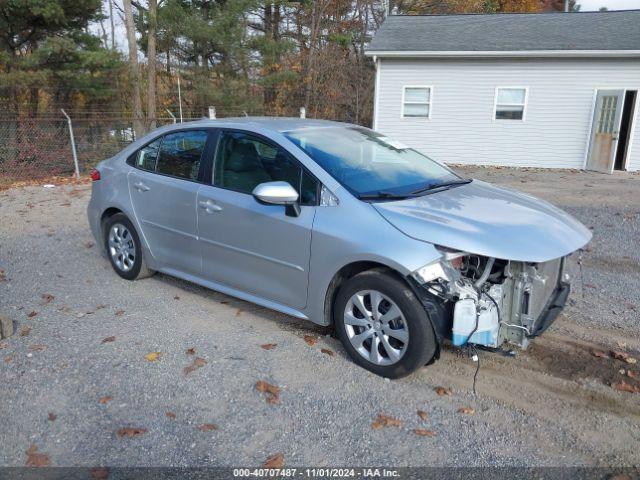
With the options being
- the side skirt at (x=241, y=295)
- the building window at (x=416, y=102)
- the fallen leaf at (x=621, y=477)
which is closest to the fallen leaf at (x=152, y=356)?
Answer: the side skirt at (x=241, y=295)

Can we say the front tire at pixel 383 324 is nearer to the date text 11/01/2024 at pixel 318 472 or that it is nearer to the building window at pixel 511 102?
the date text 11/01/2024 at pixel 318 472

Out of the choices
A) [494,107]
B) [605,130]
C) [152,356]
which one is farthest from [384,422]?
[605,130]

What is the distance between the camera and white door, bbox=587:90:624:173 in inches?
561

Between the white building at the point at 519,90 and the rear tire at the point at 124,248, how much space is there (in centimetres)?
1196

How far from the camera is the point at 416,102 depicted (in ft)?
52.6

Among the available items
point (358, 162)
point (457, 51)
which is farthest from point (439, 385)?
Answer: point (457, 51)

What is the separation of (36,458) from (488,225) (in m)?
2.92

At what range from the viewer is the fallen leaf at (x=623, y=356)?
372 centimetres

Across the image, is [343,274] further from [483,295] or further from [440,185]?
[440,185]

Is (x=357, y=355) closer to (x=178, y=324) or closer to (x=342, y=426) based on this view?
(x=342, y=426)

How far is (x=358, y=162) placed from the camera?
4.12 meters

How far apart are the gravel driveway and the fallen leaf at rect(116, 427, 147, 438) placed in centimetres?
1

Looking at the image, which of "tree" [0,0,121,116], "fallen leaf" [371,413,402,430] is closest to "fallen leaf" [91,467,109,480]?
"fallen leaf" [371,413,402,430]

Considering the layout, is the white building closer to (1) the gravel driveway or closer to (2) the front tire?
(1) the gravel driveway
